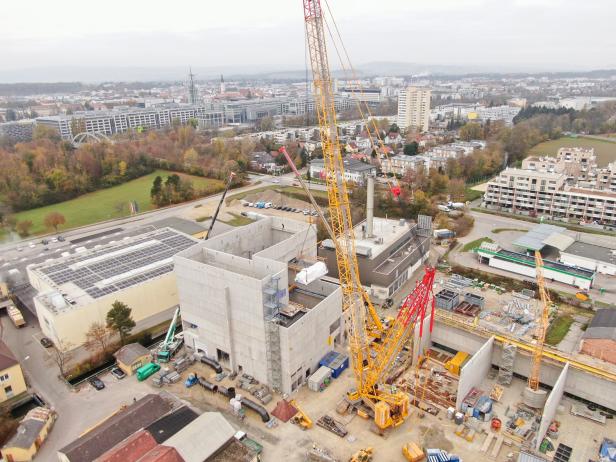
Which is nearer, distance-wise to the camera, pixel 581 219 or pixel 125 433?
pixel 125 433

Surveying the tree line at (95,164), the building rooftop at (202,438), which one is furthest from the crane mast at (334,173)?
the tree line at (95,164)

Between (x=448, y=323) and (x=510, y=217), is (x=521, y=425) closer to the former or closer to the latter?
(x=448, y=323)

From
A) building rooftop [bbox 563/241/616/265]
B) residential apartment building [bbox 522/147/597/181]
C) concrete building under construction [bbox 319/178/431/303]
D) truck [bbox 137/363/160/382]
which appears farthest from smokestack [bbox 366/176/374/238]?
residential apartment building [bbox 522/147/597/181]

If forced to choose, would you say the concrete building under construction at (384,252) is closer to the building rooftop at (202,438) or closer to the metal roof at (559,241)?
the metal roof at (559,241)

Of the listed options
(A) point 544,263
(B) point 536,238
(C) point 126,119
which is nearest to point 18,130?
(C) point 126,119

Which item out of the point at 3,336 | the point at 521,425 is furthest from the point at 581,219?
the point at 3,336

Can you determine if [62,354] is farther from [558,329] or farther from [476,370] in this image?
[558,329]
